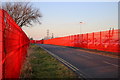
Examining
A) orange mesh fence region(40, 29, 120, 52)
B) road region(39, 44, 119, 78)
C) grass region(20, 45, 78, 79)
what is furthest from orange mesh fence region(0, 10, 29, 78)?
orange mesh fence region(40, 29, 120, 52)

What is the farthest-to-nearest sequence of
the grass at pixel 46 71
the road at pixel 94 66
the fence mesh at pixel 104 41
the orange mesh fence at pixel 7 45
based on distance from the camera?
1. the fence mesh at pixel 104 41
2. the road at pixel 94 66
3. the grass at pixel 46 71
4. the orange mesh fence at pixel 7 45

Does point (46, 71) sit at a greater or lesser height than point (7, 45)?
lesser

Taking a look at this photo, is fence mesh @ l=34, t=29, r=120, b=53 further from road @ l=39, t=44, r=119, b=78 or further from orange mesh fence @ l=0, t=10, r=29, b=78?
orange mesh fence @ l=0, t=10, r=29, b=78

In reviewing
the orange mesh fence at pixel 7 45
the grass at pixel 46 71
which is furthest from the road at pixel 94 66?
the orange mesh fence at pixel 7 45

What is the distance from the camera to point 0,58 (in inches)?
136

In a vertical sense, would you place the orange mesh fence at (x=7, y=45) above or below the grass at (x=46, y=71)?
above

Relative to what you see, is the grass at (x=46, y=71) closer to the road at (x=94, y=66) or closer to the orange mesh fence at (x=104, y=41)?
the road at (x=94, y=66)

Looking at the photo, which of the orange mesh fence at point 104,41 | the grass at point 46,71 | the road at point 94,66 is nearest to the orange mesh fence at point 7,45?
the grass at point 46,71

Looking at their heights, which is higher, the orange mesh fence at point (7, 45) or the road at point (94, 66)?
the orange mesh fence at point (7, 45)

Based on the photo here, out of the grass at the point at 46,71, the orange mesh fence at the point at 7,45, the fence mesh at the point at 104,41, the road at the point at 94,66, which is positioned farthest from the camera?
the fence mesh at the point at 104,41

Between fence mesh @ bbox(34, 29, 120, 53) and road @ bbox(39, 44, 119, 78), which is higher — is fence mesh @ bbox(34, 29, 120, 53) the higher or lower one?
the higher one

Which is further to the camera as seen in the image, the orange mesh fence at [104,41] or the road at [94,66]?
the orange mesh fence at [104,41]

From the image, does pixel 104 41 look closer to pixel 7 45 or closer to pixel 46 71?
pixel 46 71

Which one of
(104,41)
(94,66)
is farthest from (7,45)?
(104,41)
